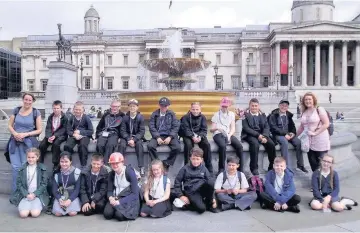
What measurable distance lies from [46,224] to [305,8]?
3062 inches

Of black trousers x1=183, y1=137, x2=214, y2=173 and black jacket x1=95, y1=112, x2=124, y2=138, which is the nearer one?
black trousers x1=183, y1=137, x2=214, y2=173

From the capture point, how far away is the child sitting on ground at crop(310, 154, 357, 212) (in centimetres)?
685

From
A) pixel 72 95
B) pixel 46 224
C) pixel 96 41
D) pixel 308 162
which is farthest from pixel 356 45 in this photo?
pixel 46 224

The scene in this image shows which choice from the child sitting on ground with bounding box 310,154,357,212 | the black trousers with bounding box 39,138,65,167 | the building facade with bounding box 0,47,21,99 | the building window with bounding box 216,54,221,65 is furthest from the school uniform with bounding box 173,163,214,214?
the building facade with bounding box 0,47,21,99

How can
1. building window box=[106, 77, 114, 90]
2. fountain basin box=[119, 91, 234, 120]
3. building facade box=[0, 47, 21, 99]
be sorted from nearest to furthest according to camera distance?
fountain basin box=[119, 91, 234, 120] → building facade box=[0, 47, 21, 99] → building window box=[106, 77, 114, 90]

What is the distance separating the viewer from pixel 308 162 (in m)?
9.10

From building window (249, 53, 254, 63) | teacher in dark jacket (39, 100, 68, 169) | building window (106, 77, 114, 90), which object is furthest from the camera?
building window (106, 77, 114, 90)

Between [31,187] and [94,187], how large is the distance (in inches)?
40.9

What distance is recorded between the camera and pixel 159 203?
6.58 meters

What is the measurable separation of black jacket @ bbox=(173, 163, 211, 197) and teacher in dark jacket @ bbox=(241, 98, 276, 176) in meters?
1.57

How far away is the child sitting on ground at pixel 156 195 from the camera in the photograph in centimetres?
653

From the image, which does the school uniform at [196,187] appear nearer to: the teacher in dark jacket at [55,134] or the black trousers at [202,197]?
the black trousers at [202,197]

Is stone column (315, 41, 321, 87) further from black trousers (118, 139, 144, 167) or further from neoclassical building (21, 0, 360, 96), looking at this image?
black trousers (118, 139, 144, 167)

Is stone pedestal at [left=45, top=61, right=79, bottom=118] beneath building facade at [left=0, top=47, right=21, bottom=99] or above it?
beneath
